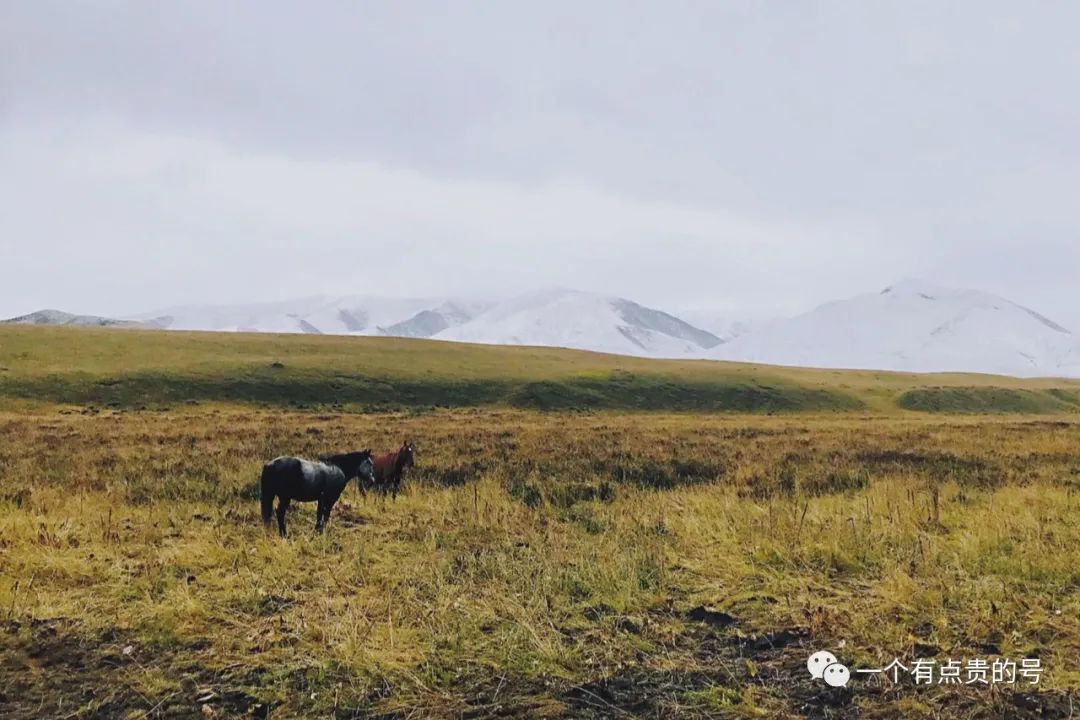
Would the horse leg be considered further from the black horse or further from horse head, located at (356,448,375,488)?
horse head, located at (356,448,375,488)

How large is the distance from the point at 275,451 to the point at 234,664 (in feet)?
50.6

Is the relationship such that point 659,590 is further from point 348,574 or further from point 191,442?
point 191,442

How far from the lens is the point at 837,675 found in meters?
5.25

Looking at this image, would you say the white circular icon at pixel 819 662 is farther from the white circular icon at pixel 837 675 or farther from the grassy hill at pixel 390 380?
the grassy hill at pixel 390 380

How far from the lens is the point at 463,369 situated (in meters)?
71.8

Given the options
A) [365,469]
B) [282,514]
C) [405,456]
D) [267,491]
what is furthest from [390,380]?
[282,514]

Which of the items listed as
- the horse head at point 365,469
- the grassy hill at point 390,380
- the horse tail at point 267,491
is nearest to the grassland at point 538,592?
the horse tail at point 267,491

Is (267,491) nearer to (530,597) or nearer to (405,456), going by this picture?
(530,597)

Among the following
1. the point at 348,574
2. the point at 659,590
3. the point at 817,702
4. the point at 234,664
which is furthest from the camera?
the point at 348,574

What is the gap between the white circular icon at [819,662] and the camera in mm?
5375

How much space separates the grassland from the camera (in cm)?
517

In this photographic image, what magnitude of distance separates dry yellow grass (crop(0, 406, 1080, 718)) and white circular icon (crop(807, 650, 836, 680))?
0.19 m

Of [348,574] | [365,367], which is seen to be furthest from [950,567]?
[365,367]

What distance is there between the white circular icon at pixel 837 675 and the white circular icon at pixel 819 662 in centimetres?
6
